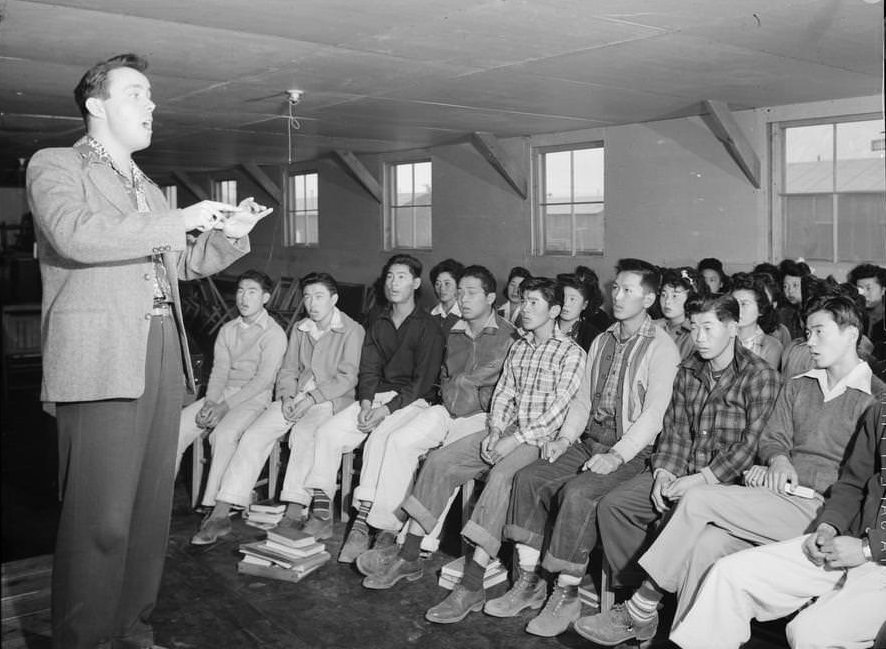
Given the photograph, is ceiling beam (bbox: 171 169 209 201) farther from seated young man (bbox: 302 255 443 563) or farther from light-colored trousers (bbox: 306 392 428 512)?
light-colored trousers (bbox: 306 392 428 512)

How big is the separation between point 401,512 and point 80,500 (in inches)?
78.9

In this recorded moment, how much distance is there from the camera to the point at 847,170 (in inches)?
236

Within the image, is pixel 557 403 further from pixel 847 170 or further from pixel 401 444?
pixel 847 170

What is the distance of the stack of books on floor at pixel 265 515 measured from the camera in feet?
14.0

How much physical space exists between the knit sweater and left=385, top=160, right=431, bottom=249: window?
698 centimetres

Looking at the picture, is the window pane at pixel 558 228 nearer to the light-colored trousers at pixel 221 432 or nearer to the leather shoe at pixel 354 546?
the light-colored trousers at pixel 221 432

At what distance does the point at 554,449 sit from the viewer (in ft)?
11.6

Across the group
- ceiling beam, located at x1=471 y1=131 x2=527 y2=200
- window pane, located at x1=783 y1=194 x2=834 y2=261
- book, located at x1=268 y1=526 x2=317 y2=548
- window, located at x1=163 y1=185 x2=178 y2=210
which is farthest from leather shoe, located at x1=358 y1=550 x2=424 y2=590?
window, located at x1=163 y1=185 x2=178 y2=210

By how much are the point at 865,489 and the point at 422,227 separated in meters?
7.57

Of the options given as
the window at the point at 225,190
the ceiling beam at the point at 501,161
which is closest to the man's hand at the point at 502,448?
the ceiling beam at the point at 501,161

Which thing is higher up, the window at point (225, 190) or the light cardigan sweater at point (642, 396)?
the window at point (225, 190)

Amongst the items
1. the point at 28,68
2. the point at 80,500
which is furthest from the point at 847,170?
the point at 80,500

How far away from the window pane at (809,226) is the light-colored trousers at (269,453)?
147 inches

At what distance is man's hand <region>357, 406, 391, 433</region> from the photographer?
4.28 m
